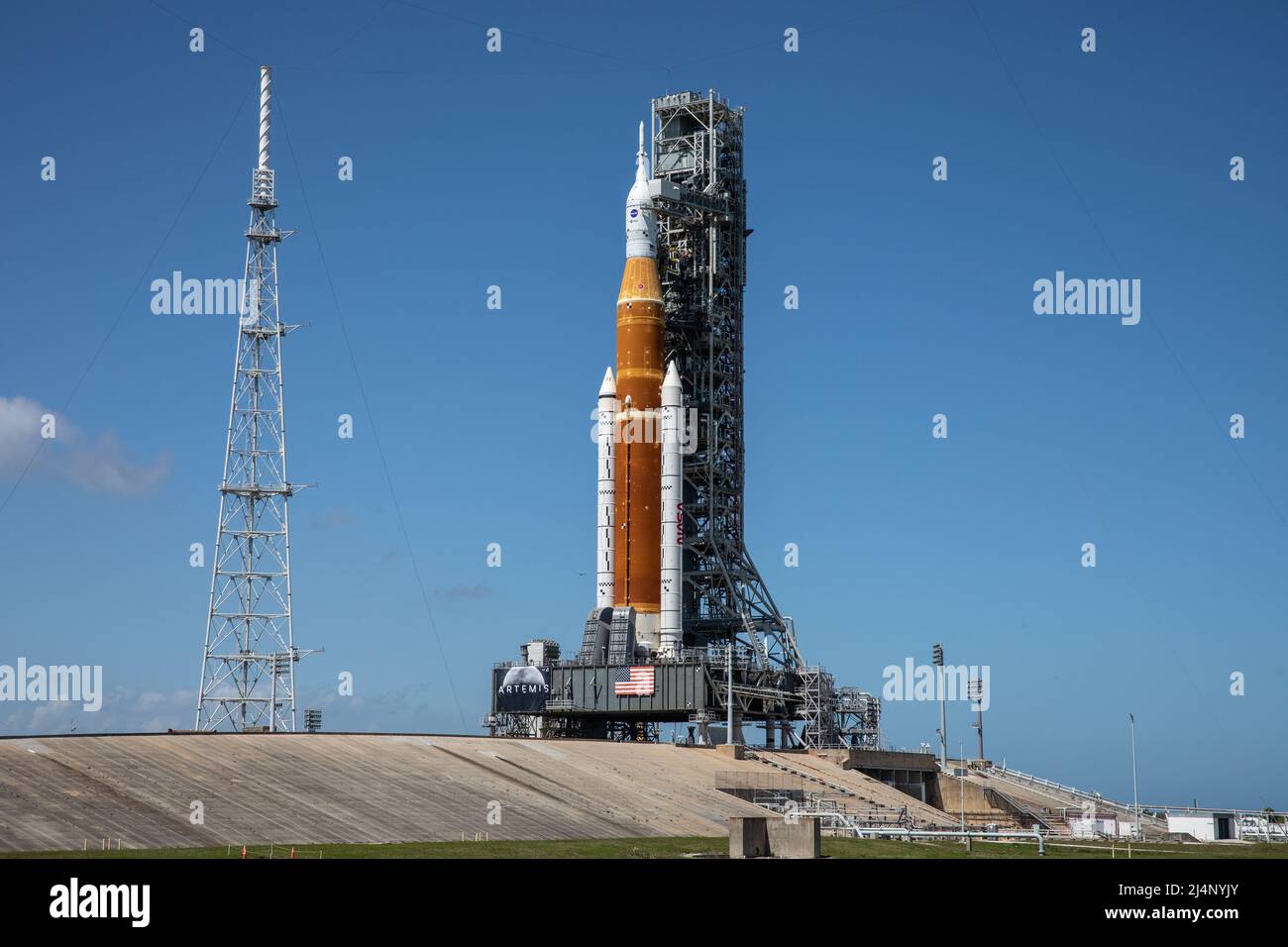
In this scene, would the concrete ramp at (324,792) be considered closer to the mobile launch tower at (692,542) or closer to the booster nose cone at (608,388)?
the mobile launch tower at (692,542)

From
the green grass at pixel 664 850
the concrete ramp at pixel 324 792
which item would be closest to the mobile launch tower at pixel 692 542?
the concrete ramp at pixel 324 792

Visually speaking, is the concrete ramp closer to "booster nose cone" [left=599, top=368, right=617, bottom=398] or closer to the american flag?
the american flag

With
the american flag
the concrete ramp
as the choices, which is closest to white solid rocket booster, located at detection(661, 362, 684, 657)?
the american flag

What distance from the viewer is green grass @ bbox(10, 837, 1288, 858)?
4653cm

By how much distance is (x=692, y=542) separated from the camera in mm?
104375

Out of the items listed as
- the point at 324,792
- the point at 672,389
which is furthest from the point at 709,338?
the point at 324,792

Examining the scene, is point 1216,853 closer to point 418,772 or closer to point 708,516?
point 418,772

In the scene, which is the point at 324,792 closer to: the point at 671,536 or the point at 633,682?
the point at 633,682

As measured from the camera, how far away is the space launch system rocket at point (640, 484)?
9762 cm

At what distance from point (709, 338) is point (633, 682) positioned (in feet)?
80.0

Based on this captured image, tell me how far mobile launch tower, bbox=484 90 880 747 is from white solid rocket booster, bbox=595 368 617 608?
0.30 feet

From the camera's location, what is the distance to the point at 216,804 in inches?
2089
